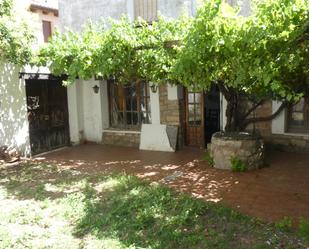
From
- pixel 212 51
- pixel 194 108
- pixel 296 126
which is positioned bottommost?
pixel 296 126

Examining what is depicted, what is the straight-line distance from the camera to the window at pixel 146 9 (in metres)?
10.8

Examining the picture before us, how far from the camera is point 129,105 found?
11211 mm

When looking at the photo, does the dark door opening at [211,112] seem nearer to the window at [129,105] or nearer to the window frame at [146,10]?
the window at [129,105]

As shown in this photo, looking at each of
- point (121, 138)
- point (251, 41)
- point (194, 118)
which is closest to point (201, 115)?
point (194, 118)

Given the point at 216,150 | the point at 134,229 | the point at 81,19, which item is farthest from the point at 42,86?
the point at 134,229

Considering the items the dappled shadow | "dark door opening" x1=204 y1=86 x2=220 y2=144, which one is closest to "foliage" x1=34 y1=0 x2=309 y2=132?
"dark door opening" x1=204 y1=86 x2=220 y2=144

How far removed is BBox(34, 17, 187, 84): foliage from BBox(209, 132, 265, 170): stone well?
6.78 feet

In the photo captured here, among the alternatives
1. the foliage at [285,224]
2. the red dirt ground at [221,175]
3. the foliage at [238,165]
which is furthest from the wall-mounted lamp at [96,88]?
the foliage at [285,224]

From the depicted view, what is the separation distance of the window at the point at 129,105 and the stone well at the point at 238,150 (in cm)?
340

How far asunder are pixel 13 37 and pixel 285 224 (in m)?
7.24

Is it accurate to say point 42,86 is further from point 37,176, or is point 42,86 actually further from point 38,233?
point 38,233

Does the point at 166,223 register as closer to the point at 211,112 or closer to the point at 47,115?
the point at 211,112

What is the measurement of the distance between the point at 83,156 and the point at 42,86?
2.47 m

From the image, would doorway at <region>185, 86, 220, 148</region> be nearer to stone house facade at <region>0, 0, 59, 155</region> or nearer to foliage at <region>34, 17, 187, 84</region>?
foliage at <region>34, 17, 187, 84</region>
